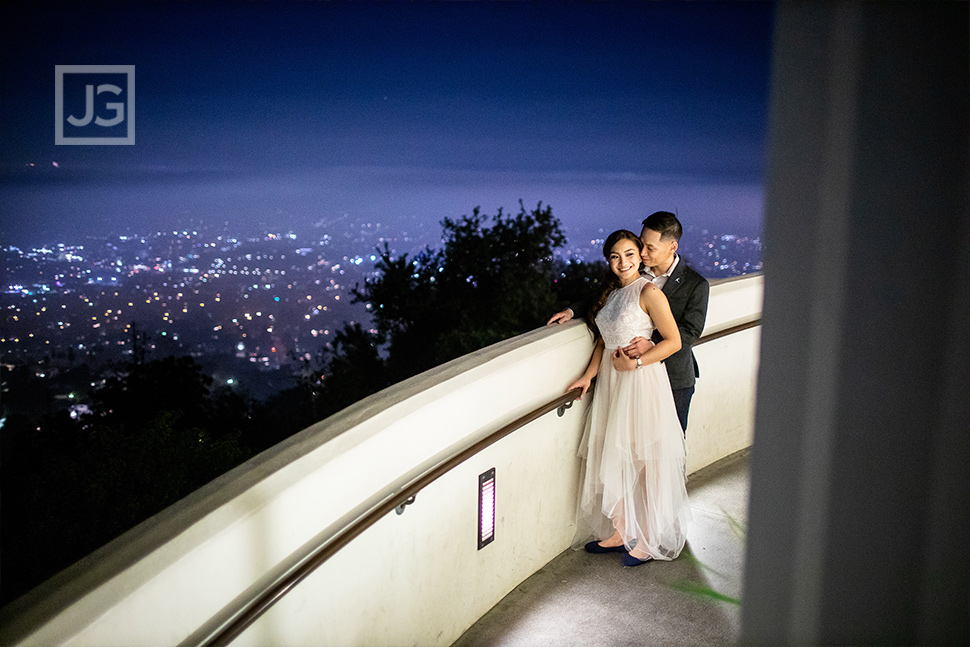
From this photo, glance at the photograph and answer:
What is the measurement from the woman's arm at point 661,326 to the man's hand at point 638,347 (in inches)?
0.9

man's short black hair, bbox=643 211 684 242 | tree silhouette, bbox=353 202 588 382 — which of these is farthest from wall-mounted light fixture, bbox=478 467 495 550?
tree silhouette, bbox=353 202 588 382

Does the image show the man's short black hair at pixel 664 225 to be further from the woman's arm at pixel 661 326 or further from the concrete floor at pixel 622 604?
the concrete floor at pixel 622 604

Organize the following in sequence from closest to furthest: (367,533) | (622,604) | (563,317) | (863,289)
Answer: (863,289) → (367,533) → (622,604) → (563,317)

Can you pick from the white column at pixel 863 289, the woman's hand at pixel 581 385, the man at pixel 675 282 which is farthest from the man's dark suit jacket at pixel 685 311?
the white column at pixel 863 289

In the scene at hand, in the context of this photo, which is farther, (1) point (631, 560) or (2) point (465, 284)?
(2) point (465, 284)

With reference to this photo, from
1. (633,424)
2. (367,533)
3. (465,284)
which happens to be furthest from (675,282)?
(465,284)

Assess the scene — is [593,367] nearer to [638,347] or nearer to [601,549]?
[638,347]

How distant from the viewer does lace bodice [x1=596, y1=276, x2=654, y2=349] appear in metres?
3.09

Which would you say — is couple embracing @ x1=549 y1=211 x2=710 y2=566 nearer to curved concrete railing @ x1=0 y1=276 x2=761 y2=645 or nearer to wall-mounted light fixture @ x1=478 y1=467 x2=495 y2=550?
curved concrete railing @ x1=0 y1=276 x2=761 y2=645

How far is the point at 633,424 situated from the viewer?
10.3 feet

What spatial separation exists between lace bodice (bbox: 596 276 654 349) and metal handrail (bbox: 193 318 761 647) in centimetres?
39

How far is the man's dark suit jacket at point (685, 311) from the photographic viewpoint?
3201 millimetres

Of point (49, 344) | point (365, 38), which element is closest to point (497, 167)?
point (365, 38)

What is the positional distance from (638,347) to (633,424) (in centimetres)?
32
